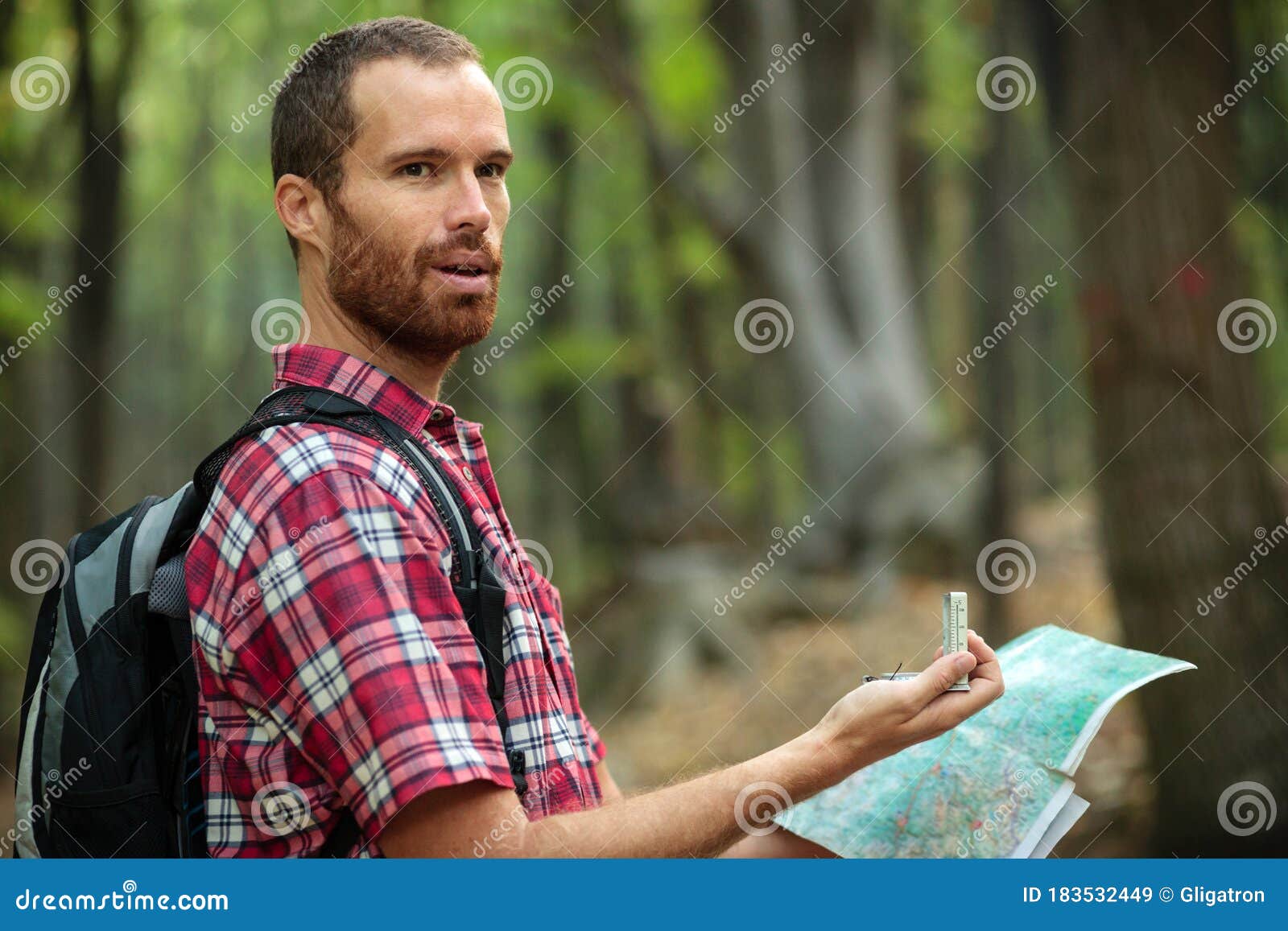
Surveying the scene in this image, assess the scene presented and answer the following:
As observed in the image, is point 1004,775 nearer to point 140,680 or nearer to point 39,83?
point 140,680

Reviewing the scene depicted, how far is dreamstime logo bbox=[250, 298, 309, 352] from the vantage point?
7235 millimetres

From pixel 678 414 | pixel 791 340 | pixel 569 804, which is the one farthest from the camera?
pixel 678 414

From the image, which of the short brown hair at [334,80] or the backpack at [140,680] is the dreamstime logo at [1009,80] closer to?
the short brown hair at [334,80]

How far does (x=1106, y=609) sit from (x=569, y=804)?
8702 millimetres

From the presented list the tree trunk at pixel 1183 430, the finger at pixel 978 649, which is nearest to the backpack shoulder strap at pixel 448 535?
Answer: the finger at pixel 978 649

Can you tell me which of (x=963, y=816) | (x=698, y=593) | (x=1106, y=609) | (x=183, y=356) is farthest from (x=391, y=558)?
(x=183, y=356)

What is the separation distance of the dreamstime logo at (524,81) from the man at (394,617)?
31.0 ft

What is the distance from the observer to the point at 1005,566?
1048 centimetres

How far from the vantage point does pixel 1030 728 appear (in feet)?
8.52

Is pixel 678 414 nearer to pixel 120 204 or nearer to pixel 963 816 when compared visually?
pixel 120 204

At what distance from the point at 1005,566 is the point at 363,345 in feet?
28.5
